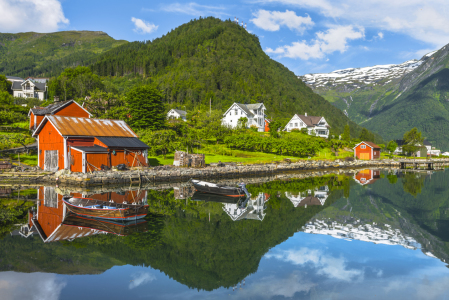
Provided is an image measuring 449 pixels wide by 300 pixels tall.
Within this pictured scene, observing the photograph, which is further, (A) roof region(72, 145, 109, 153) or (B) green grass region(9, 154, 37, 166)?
(B) green grass region(9, 154, 37, 166)

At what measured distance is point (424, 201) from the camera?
29.4 metres

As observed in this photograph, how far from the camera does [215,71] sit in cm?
13262

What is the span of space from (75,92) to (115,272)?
8680cm

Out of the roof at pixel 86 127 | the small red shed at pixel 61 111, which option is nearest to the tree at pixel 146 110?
the small red shed at pixel 61 111

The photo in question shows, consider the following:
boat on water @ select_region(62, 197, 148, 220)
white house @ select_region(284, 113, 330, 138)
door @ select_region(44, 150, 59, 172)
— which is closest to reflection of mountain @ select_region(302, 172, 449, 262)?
boat on water @ select_region(62, 197, 148, 220)

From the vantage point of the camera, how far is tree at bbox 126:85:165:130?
5888 cm

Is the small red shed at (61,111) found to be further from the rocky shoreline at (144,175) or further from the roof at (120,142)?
the rocky shoreline at (144,175)

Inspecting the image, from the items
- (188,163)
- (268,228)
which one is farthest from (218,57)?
(268,228)

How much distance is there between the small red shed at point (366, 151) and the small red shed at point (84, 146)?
2547 inches

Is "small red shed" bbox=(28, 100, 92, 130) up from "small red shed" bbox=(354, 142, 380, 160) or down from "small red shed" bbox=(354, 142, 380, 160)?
up

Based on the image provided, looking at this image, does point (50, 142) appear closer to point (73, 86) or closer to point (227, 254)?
point (227, 254)

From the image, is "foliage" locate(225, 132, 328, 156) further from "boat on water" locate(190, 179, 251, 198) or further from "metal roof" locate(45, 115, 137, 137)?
"boat on water" locate(190, 179, 251, 198)

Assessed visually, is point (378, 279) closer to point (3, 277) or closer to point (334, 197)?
point (3, 277)

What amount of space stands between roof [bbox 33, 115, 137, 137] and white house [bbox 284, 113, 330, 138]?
65776mm
